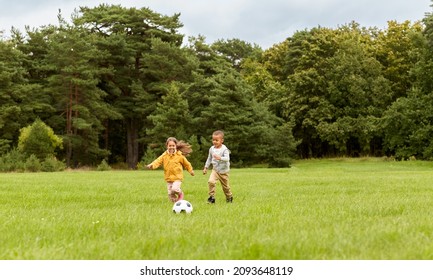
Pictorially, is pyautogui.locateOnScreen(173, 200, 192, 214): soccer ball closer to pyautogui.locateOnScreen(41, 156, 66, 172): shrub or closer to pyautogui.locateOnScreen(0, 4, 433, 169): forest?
pyautogui.locateOnScreen(41, 156, 66, 172): shrub

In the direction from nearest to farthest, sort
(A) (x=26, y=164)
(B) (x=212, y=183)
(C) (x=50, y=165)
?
(B) (x=212, y=183) → (A) (x=26, y=164) → (C) (x=50, y=165)

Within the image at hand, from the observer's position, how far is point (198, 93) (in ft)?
194

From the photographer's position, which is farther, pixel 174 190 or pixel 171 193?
pixel 171 193

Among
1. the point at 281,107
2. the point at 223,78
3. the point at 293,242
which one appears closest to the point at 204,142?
the point at 223,78

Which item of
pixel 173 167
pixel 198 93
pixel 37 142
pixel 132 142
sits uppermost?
pixel 198 93

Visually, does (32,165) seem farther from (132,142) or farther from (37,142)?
(132,142)

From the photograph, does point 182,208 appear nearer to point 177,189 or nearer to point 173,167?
point 177,189

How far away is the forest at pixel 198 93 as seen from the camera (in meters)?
54.0

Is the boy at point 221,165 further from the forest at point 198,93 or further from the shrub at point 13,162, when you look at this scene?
the forest at point 198,93

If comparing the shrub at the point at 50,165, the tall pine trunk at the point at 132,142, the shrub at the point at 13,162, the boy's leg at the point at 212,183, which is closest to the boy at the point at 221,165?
the boy's leg at the point at 212,183

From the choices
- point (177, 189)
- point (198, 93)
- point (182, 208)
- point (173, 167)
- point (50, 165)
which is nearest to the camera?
point (182, 208)

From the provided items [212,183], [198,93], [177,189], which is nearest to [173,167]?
[177,189]

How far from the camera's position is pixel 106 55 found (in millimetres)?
57750

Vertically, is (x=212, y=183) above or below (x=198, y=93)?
below
